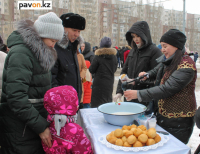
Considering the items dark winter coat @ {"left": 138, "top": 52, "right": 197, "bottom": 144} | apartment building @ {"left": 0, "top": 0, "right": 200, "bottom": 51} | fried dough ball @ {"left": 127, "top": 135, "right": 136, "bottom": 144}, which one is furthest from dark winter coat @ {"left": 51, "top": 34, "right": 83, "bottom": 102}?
apartment building @ {"left": 0, "top": 0, "right": 200, "bottom": 51}

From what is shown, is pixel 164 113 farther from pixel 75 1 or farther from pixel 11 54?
pixel 75 1

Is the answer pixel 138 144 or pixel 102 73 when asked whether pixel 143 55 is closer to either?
pixel 138 144

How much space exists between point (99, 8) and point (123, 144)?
23735mm

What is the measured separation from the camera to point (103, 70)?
3875mm

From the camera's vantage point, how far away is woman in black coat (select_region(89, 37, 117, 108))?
12.7ft

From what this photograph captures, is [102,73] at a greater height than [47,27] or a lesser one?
lesser

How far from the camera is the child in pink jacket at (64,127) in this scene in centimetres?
124

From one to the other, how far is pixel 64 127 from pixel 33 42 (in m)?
0.65

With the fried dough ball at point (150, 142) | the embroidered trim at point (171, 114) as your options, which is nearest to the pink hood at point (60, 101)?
the fried dough ball at point (150, 142)

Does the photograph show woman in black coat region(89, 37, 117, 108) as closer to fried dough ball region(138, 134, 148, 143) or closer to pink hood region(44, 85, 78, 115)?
pink hood region(44, 85, 78, 115)

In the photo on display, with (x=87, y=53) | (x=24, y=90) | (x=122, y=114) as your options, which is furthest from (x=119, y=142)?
(x=87, y=53)

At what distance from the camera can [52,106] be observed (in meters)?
1.26

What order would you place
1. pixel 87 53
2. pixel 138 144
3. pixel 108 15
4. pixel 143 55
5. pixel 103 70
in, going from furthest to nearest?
pixel 108 15, pixel 87 53, pixel 103 70, pixel 143 55, pixel 138 144

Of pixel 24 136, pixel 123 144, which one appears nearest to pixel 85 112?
pixel 24 136
